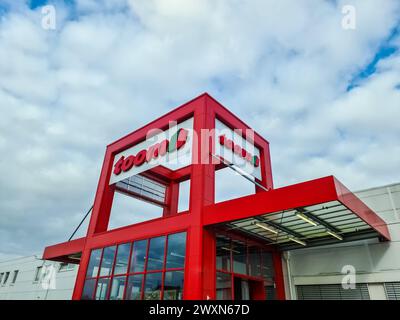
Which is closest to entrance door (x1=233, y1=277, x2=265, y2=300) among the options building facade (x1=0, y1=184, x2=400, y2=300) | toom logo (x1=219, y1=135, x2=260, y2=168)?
building facade (x1=0, y1=184, x2=400, y2=300)

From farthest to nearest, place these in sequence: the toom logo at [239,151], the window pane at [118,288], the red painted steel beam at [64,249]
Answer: the red painted steel beam at [64,249] → the toom logo at [239,151] → the window pane at [118,288]

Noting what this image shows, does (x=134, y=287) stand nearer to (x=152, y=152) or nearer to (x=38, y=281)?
(x=152, y=152)

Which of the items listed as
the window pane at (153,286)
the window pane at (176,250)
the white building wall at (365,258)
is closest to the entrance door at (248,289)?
the white building wall at (365,258)

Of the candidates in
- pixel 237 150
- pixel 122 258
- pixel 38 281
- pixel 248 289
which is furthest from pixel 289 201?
pixel 38 281

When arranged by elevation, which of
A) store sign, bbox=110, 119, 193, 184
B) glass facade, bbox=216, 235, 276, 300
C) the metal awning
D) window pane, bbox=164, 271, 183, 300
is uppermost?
store sign, bbox=110, 119, 193, 184

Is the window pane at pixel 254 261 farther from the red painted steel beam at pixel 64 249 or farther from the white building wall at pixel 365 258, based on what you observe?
the red painted steel beam at pixel 64 249

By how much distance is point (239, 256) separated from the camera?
12234 mm

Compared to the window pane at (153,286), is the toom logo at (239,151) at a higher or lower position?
higher

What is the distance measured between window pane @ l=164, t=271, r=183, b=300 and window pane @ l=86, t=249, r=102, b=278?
524cm

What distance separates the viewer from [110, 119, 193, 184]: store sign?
13.9m

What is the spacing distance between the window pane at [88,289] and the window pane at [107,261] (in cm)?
82

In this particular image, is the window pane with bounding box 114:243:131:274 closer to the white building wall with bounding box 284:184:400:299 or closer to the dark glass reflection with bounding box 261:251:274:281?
the dark glass reflection with bounding box 261:251:274:281

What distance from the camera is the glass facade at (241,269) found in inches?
436

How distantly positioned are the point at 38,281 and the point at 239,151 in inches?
967
